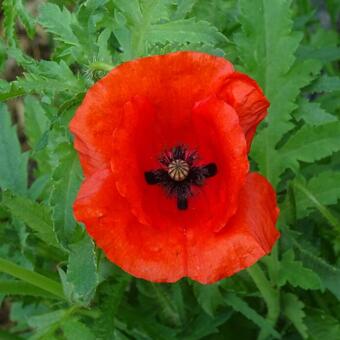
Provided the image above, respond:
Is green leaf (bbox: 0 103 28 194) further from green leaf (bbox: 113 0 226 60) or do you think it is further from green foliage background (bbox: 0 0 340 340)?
green leaf (bbox: 113 0 226 60)

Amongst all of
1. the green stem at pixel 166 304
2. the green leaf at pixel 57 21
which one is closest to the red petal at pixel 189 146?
the green leaf at pixel 57 21

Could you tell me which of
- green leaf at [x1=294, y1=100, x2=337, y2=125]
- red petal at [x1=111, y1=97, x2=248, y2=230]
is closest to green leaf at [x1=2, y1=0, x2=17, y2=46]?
red petal at [x1=111, y1=97, x2=248, y2=230]

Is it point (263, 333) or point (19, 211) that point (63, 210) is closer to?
point (19, 211)

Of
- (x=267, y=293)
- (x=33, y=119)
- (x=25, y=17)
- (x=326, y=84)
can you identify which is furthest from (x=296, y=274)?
(x=33, y=119)

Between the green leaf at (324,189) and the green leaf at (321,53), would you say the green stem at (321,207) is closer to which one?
the green leaf at (324,189)

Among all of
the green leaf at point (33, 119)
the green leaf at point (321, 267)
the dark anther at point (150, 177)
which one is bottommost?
the green leaf at point (321, 267)

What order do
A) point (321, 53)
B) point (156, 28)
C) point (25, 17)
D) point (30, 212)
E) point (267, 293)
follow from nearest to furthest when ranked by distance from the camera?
1. point (156, 28)
2. point (25, 17)
3. point (30, 212)
4. point (267, 293)
5. point (321, 53)

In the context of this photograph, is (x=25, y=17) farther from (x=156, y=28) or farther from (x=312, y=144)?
(x=312, y=144)
